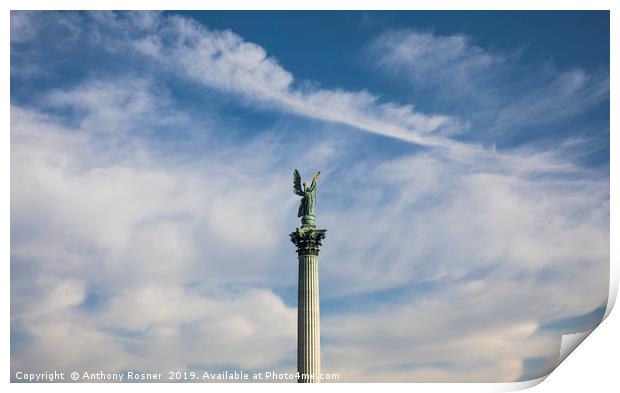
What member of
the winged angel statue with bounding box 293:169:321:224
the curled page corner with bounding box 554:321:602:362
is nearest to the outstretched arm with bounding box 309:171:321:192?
the winged angel statue with bounding box 293:169:321:224

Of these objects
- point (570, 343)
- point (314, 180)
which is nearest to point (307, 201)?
point (314, 180)

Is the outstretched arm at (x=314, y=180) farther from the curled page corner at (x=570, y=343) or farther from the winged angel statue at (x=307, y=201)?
the curled page corner at (x=570, y=343)

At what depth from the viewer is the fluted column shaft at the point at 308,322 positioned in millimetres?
40500

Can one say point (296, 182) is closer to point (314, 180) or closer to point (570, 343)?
point (314, 180)

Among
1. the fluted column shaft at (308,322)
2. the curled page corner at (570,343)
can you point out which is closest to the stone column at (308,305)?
the fluted column shaft at (308,322)

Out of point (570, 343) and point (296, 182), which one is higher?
point (296, 182)

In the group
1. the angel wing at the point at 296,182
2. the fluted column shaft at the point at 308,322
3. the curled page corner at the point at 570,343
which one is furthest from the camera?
the angel wing at the point at 296,182

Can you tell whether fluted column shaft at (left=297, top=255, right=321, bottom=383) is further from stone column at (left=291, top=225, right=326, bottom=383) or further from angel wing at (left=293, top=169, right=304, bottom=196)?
angel wing at (left=293, top=169, right=304, bottom=196)

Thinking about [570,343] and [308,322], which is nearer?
[570,343]

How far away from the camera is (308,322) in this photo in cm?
4116

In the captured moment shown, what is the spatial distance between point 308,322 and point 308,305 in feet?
3.07
